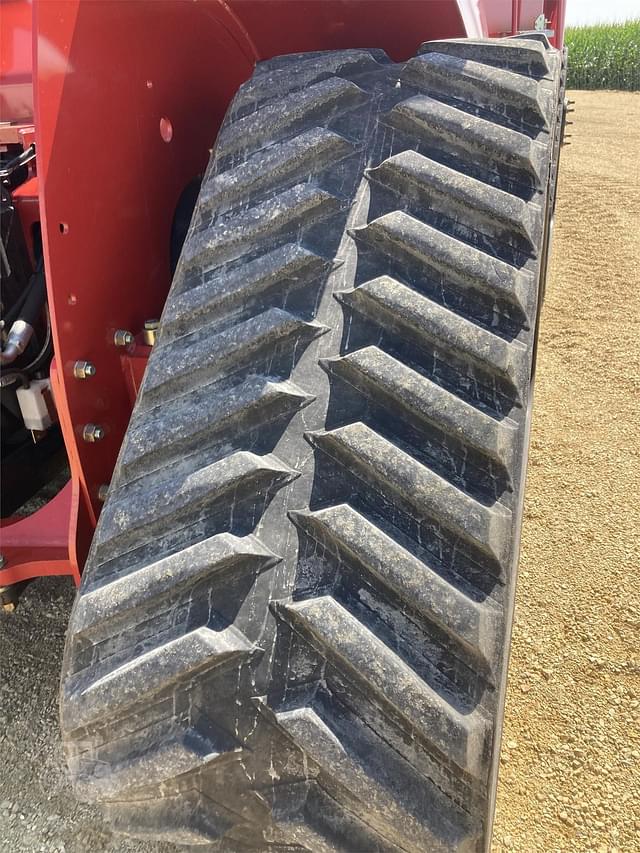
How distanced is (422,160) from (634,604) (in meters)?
1.41

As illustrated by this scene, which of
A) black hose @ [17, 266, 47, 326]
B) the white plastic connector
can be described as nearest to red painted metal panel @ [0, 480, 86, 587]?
the white plastic connector

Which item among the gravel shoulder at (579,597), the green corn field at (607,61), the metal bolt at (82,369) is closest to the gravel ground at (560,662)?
the gravel shoulder at (579,597)

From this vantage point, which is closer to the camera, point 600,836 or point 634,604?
point 600,836

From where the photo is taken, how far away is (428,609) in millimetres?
856

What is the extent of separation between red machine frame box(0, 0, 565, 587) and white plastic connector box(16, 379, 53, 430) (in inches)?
7.7

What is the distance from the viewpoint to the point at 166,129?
147 cm

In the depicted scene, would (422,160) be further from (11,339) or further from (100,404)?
(11,339)

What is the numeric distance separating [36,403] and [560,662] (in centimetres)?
145

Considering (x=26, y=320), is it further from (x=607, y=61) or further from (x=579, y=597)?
(x=607, y=61)

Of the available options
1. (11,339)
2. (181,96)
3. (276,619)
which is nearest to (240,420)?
(276,619)

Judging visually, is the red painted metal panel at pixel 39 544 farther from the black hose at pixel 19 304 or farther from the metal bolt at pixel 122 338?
the black hose at pixel 19 304

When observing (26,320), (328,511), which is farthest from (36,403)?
(328,511)

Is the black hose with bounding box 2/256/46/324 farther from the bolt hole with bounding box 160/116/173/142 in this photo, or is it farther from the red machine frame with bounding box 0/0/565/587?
the bolt hole with bounding box 160/116/173/142

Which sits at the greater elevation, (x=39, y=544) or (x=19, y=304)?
(x=19, y=304)
